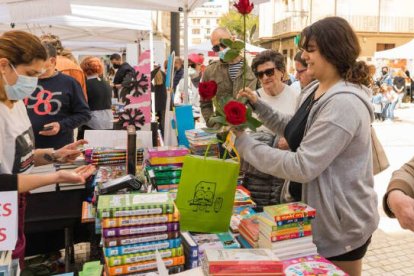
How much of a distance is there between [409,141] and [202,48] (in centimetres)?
913

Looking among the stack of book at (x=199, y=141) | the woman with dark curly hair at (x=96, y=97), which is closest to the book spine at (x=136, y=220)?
the stack of book at (x=199, y=141)

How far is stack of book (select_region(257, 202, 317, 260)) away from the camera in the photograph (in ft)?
5.00

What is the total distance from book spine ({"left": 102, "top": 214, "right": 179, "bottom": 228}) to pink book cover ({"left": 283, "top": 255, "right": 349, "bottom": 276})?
45 cm

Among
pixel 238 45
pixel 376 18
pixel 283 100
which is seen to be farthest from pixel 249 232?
pixel 376 18

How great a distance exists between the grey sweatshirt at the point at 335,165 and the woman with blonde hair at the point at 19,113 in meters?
0.88

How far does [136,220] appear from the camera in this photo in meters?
1.50

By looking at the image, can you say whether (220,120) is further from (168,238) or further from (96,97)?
(96,97)

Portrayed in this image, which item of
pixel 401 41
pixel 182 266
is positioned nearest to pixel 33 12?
pixel 182 266

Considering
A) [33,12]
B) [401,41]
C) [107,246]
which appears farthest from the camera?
[401,41]

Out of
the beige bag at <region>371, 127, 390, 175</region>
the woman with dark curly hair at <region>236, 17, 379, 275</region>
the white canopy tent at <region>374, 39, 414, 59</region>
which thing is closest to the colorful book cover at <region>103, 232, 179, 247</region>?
the woman with dark curly hair at <region>236, 17, 379, 275</region>

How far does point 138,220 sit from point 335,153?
82 cm

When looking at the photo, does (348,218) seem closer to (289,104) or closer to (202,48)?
(289,104)

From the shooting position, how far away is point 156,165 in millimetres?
2445

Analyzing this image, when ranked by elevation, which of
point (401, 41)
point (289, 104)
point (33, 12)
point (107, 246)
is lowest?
point (107, 246)
